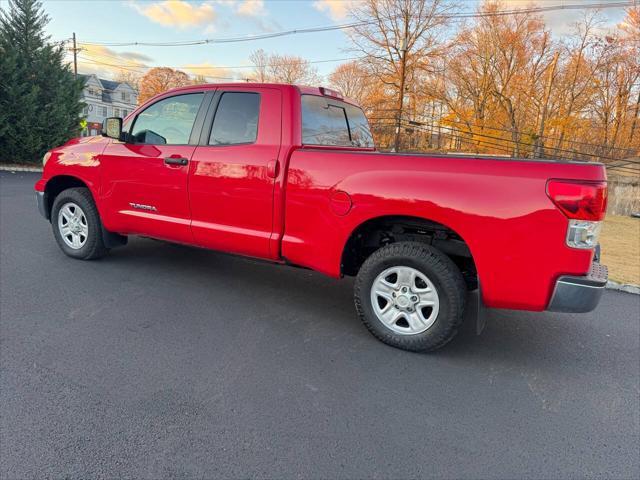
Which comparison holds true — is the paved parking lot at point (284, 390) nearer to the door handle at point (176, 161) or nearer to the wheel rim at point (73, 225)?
the wheel rim at point (73, 225)

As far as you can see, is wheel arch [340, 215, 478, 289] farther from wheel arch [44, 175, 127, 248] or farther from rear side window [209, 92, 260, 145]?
wheel arch [44, 175, 127, 248]

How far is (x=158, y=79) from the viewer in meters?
62.8

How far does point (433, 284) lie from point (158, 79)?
229 ft

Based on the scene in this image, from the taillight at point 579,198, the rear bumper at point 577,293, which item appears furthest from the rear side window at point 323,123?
the rear bumper at point 577,293

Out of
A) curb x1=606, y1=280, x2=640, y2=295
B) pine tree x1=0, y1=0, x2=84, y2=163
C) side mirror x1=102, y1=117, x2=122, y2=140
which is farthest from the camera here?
pine tree x1=0, y1=0, x2=84, y2=163

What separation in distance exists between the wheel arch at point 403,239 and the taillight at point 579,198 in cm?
64

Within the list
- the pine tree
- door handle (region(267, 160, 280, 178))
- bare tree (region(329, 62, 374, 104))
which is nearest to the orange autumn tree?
bare tree (region(329, 62, 374, 104))

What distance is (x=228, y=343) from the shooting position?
10.0 feet

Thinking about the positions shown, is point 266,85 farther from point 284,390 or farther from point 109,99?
point 109,99

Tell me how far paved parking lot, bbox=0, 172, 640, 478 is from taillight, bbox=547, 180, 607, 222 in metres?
1.19

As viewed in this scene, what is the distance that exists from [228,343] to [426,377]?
1.45 metres

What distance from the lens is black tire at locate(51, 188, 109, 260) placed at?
14.9 feet

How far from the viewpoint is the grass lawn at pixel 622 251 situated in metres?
5.60

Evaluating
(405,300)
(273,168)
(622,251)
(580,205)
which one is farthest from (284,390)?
(622,251)
